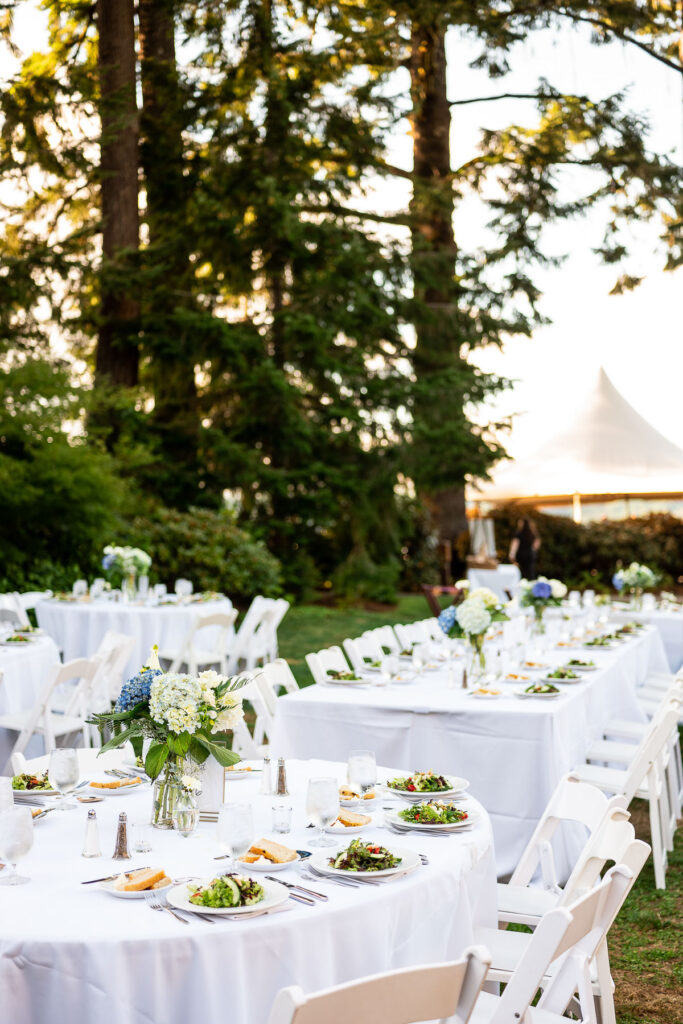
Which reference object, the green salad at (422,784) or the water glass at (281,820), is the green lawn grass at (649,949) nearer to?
the green salad at (422,784)

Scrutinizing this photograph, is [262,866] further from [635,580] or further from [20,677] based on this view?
[635,580]

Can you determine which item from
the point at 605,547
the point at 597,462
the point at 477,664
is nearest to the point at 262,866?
the point at 477,664

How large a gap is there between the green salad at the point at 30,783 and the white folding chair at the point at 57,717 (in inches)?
80.2

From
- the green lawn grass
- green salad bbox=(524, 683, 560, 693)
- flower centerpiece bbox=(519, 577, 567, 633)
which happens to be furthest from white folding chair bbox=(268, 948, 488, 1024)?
flower centerpiece bbox=(519, 577, 567, 633)

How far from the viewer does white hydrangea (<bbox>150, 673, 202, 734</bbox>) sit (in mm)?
2883

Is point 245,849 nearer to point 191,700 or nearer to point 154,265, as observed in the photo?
point 191,700

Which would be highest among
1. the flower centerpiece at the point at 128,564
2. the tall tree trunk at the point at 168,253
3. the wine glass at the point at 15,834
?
the tall tree trunk at the point at 168,253

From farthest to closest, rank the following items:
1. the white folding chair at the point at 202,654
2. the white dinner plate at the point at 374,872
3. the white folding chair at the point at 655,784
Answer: the white folding chair at the point at 202,654
the white folding chair at the point at 655,784
the white dinner plate at the point at 374,872

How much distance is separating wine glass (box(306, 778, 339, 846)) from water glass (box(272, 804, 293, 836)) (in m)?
0.14

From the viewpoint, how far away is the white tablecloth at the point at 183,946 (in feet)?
7.39

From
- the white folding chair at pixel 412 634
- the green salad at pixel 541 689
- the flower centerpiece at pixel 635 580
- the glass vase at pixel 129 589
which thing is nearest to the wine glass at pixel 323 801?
the green salad at pixel 541 689

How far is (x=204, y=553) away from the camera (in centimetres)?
1466

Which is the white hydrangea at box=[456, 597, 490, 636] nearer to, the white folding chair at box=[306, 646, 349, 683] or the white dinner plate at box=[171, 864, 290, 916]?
the white folding chair at box=[306, 646, 349, 683]

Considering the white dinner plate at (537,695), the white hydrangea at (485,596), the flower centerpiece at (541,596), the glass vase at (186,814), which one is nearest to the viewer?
the glass vase at (186,814)
